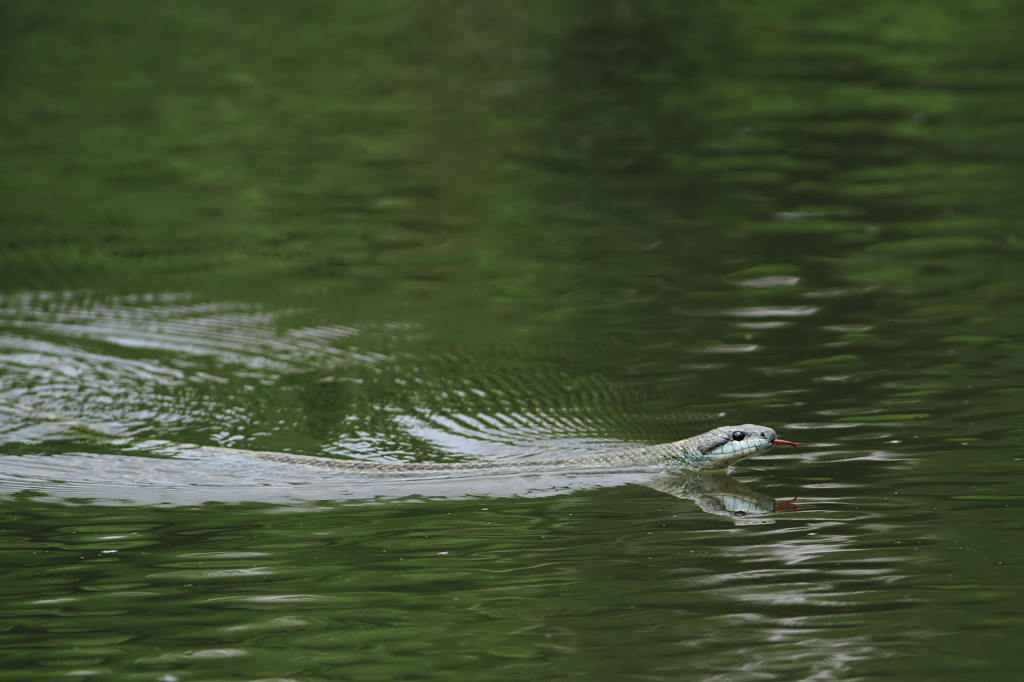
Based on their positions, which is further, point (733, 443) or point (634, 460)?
point (634, 460)

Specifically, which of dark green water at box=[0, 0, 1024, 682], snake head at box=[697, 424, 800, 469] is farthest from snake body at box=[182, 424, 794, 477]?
dark green water at box=[0, 0, 1024, 682]

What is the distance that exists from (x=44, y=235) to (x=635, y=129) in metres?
9.58

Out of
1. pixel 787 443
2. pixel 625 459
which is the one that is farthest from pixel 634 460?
pixel 787 443

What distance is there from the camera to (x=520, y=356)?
13094 mm

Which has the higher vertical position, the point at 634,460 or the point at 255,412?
the point at 255,412

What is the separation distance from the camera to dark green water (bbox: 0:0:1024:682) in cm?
756

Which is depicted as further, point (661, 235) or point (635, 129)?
point (635, 129)

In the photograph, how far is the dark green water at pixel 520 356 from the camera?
7559mm

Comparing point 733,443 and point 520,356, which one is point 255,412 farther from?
point 733,443

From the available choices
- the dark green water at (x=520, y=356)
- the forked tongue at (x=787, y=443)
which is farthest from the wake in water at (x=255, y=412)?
the forked tongue at (x=787, y=443)

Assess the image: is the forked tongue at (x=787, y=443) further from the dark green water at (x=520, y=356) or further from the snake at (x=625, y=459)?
the dark green water at (x=520, y=356)

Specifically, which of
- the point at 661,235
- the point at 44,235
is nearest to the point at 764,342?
the point at 661,235

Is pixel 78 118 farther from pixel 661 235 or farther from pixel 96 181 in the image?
pixel 661 235

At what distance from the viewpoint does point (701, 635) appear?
722cm
